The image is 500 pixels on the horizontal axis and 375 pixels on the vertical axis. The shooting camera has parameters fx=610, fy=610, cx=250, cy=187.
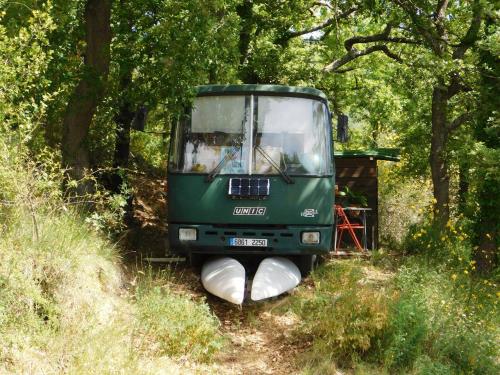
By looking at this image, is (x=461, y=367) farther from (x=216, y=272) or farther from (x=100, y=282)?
(x=100, y=282)

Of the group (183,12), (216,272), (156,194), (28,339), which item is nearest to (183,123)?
(183,12)

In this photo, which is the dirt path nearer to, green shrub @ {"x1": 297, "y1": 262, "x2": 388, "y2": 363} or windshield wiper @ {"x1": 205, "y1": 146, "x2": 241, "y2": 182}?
green shrub @ {"x1": 297, "y1": 262, "x2": 388, "y2": 363}

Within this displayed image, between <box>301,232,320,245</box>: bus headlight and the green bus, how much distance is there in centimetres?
1

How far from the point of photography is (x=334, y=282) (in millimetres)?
8312

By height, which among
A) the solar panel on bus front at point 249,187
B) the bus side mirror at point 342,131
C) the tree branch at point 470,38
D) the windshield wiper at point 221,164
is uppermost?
the tree branch at point 470,38

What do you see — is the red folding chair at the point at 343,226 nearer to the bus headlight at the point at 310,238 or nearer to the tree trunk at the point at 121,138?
the bus headlight at the point at 310,238

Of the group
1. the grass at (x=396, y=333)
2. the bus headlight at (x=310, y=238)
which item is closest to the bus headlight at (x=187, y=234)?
the bus headlight at (x=310, y=238)

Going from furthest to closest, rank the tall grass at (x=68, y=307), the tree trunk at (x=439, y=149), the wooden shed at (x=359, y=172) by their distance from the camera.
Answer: the wooden shed at (x=359, y=172), the tree trunk at (x=439, y=149), the tall grass at (x=68, y=307)

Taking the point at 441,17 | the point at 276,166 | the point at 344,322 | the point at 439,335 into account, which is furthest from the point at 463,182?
the point at 344,322

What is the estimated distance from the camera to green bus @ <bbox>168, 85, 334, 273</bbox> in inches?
311

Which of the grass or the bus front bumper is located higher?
the bus front bumper

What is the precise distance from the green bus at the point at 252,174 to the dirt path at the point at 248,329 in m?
0.64

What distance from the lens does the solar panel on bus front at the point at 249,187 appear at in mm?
7863

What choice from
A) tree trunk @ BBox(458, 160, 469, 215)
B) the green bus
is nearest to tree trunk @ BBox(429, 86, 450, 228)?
tree trunk @ BBox(458, 160, 469, 215)
